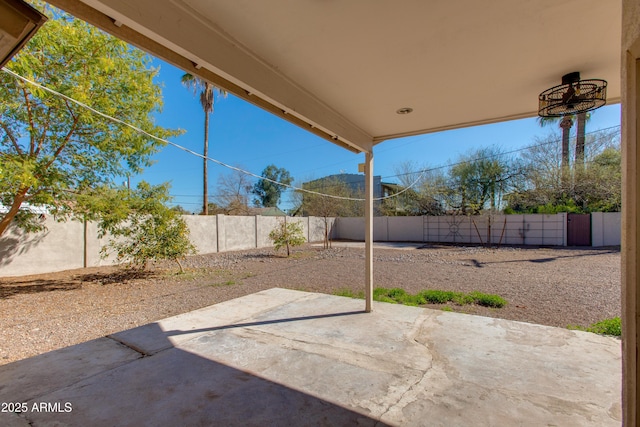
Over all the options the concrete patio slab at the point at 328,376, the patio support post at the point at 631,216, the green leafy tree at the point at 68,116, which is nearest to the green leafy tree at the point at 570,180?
the concrete patio slab at the point at 328,376

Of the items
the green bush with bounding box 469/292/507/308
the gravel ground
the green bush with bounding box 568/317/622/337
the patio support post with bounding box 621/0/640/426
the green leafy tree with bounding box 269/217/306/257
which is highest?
the patio support post with bounding box 621/0/640/426

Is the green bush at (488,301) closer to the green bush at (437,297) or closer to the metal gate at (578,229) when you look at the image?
the green bush at (437,297)

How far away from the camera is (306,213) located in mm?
19906

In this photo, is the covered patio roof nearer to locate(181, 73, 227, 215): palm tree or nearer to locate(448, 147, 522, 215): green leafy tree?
locate(181, 73, 227, 215): palm tree

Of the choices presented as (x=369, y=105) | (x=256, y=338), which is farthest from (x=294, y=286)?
(x=369, y=105)

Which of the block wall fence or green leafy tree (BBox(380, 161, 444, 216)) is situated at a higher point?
green leafy tree (BBox(380, 161, 444, 216))

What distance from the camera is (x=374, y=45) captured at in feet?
5.81

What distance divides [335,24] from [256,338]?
263 centimetres

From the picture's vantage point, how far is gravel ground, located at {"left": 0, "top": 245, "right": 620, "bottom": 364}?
11.8 feet

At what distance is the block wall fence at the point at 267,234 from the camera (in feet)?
21.0

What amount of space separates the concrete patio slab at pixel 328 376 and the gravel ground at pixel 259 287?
103cm

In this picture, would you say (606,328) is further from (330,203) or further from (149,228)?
(330,203)

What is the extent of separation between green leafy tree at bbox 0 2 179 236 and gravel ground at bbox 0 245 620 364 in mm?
1552

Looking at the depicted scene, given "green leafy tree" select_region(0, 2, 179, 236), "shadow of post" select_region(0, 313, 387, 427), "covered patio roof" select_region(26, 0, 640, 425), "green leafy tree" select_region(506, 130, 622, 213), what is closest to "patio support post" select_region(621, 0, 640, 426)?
"covered patio roof" select_region(26, 0, 640, 425)
